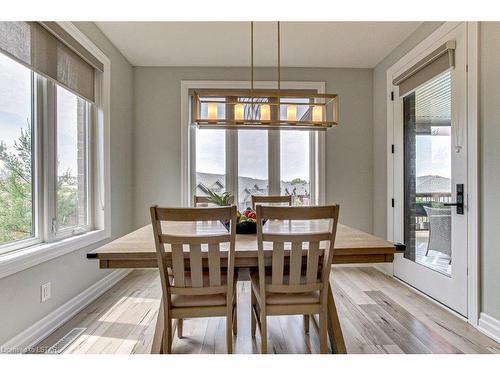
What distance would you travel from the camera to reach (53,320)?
2.17 m

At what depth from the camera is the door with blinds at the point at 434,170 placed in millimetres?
2354

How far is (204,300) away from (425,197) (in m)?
2.39

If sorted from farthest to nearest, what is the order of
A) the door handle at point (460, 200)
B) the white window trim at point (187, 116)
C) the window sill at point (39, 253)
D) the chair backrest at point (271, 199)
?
the white window trim at point (187, 116) < the chair backrest at point (271, 199) < the door handle at point (460, 200) < the window sill at point (39, 253)

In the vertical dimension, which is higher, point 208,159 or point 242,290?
point 208,159

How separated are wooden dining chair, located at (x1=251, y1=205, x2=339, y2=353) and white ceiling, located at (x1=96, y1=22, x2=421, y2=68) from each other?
218 centimetres

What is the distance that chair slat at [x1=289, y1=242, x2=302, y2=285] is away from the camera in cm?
150

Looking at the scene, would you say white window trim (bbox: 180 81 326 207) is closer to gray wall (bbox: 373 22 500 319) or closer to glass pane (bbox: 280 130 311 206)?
glass pane (bbox: 280 130 311 206)

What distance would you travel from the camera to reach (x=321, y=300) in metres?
1.59

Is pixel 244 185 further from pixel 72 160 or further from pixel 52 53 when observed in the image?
pixel 52 53

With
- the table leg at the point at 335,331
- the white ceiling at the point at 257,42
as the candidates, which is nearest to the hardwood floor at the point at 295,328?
the table leg at the point at 335,331

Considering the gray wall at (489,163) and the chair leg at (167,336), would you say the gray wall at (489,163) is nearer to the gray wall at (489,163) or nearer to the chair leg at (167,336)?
the gray wall at (489,163)

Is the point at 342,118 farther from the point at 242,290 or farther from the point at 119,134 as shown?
the point at 119,134
